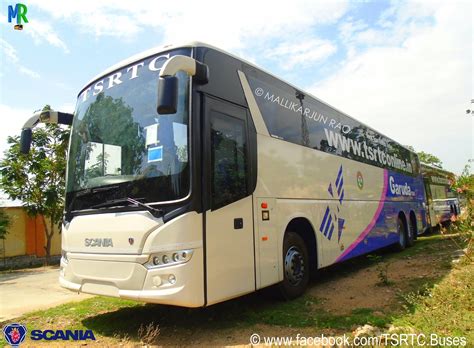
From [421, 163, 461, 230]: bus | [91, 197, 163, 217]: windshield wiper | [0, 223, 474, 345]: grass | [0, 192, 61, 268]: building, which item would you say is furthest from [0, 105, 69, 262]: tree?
[421, 163, 461, 230]: bus

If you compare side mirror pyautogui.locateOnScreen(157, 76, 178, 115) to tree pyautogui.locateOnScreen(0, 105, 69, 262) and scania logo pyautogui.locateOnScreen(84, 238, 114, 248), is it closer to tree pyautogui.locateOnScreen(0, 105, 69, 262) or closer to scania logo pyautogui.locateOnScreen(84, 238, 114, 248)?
scania logo pyautogui.locateOnScreen(84, 238, 114, 248)

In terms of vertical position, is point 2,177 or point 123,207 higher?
point 2,177

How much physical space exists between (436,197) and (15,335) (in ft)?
65.0

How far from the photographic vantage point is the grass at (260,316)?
14.9ft

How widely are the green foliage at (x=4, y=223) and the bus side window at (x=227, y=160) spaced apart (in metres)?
13.6

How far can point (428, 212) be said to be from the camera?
17391 mm

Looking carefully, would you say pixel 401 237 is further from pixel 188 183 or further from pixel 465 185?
pixel 188 183

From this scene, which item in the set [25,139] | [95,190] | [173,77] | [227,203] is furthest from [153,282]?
[25,139]

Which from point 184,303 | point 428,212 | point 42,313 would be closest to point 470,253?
point 184,303

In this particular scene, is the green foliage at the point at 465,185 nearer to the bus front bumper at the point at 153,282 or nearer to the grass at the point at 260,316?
the grass at the point at 260,316

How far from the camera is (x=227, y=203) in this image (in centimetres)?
488

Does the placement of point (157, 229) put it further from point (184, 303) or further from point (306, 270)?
point (306, 270)

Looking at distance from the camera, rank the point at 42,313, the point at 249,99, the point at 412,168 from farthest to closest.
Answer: the point at 412,168 → the point at 42,313 → the point at 249,99

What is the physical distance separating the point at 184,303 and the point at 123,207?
4.38 feet
